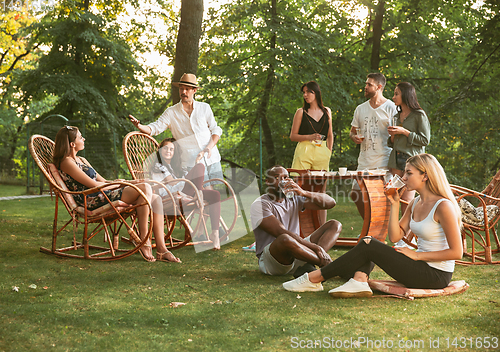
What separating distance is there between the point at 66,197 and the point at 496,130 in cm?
1033

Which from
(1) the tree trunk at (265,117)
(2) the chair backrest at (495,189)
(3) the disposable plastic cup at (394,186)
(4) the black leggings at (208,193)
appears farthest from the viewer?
(1) the tree trunk at (265,117)

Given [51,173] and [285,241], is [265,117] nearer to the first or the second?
[51,173]

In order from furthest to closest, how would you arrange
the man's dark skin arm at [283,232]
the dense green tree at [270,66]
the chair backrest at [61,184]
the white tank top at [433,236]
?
the dense green tree at [270,66] → the chair backrest at [61,184] → the man's dark skin arm at [283,232] → the white tank top at [433,236]

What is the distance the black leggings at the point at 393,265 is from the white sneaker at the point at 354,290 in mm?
98

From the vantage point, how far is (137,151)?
523cm

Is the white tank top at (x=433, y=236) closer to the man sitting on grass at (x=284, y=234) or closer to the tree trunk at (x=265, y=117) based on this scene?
the man sitting on grass at (x=284, y=234)

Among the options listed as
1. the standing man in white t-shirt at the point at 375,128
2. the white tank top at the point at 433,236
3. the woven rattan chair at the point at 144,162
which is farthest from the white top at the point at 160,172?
the white tank top at the point at 433,236

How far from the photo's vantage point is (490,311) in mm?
2799

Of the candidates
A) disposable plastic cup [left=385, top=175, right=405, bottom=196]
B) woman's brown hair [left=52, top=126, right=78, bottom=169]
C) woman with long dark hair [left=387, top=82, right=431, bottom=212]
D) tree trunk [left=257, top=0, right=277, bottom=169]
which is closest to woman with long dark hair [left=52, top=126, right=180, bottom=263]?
woman's brown hair [left=52, top=126, right=78, bottom=169]

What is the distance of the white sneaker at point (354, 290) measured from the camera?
10.1 ft

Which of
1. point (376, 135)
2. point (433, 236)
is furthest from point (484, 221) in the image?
point (433, 236)

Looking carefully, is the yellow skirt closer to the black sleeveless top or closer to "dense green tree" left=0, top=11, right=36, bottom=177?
the black sleeveless top

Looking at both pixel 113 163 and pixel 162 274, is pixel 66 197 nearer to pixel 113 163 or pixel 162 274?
pixel 162 274

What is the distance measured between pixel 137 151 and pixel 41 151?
3.57 ft
